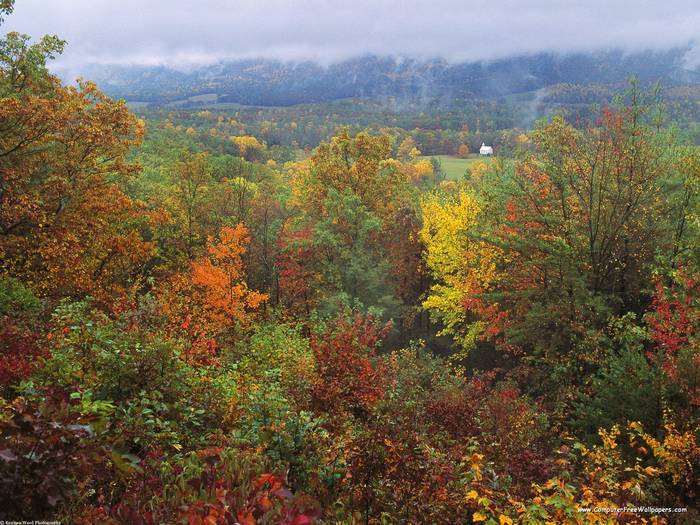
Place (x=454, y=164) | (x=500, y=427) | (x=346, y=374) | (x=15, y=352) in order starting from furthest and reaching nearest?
(x=454, y=164), (x=346, y=374), (x=500, y=427), (x=15, y=352)

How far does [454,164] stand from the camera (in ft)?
328

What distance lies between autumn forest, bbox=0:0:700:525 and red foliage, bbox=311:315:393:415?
77mm

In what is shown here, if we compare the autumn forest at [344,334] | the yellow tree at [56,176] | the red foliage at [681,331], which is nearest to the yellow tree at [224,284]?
the autumn forest at [344,334]

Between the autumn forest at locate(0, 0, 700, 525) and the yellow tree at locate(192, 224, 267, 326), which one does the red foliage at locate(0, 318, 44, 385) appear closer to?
the autumn forest at locate(0, 0, 700, 525)

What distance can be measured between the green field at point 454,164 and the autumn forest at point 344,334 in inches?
2496

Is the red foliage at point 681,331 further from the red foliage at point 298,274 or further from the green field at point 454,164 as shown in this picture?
the green field at point 454,164

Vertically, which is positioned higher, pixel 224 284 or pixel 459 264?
pixel 224 284

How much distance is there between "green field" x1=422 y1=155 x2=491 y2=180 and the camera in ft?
301

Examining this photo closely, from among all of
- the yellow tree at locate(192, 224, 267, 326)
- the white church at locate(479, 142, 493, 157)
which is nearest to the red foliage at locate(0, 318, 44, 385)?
the yellow tree at locate(192, 224, 267, 326)

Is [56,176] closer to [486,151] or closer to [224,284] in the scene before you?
[224,284]

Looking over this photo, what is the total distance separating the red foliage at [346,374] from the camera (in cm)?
1084

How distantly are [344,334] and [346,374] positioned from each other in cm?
172

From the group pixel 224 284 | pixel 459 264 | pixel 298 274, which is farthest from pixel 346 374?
pixel 459 264

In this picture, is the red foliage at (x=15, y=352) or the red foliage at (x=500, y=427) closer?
the red foliage at (x=15, y=352)
